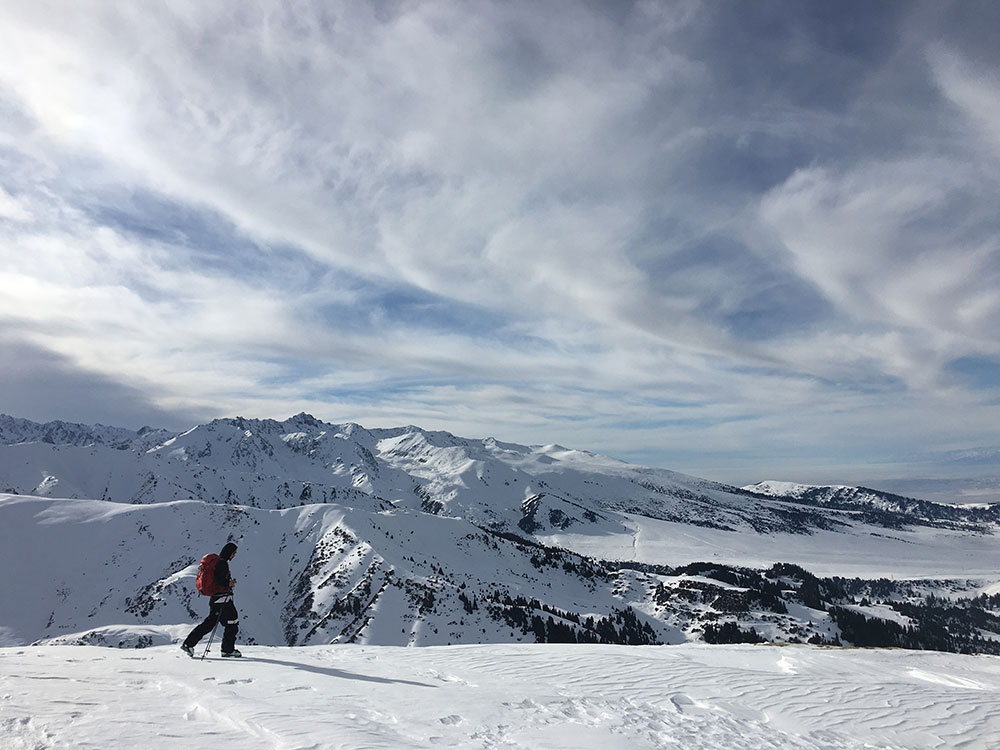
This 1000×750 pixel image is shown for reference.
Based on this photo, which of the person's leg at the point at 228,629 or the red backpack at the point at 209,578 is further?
the red backpack at the point at 209,578

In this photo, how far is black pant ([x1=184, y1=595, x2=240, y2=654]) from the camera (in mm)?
14992

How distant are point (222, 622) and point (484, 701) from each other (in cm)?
874

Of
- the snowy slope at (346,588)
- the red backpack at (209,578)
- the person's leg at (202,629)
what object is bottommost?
the snowy slope at (346,588)

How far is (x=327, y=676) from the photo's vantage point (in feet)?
42.0

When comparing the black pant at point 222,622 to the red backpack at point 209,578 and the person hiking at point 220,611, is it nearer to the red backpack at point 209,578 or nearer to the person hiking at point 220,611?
the person hiking at point 220,611

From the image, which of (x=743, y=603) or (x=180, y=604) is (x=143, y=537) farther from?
(x=743, y=603)

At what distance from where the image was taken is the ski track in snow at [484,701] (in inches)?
313

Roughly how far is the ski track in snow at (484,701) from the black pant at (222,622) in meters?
0.76

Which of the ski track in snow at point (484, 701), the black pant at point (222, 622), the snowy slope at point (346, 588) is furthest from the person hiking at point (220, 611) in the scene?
the snowy slope at point (346, 588)

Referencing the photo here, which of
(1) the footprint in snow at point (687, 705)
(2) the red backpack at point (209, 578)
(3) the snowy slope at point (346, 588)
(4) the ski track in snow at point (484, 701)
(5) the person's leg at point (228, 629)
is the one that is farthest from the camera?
(3) the snowy slope at point (346, 588)

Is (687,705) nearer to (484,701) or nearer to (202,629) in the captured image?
(484,701)

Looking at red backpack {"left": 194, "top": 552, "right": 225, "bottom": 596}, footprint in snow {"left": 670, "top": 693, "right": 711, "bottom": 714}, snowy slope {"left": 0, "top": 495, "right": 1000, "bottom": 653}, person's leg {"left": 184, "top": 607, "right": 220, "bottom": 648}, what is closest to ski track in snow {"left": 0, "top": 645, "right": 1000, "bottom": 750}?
footprint in snow {"left": 670, "top": 693, "right": 711, "bottom": 714}

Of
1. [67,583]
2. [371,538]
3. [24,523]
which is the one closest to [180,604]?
[67,583]

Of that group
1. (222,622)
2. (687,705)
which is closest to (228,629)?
(222,622)
